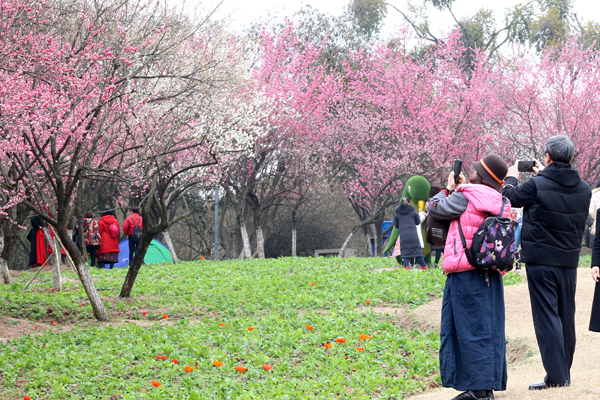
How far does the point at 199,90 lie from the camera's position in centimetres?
1095

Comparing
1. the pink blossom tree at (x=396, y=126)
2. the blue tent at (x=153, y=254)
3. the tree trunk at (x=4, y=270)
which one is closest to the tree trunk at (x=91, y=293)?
the tree trunk at (x=4, y=270)

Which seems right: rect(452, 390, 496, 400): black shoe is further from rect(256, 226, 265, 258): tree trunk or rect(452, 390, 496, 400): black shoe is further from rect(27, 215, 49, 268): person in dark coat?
rect(256, 226, 265, 258): tree trunk

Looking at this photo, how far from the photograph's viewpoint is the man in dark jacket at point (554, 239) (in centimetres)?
447

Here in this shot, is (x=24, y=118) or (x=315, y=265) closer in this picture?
(x=24, y=118)

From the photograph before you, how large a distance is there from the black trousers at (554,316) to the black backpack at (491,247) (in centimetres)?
54

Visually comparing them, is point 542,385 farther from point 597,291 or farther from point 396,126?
point 396,126

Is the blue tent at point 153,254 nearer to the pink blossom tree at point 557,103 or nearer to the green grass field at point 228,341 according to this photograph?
the green grass field at point 228,341

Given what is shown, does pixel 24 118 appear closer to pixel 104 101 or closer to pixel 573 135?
pixel 104 101

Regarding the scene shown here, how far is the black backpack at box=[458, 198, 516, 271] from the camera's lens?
4066 millimetres

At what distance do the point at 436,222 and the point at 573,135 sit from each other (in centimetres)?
1743

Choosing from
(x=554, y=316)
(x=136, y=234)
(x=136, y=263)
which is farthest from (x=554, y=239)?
(x=136, y=234)

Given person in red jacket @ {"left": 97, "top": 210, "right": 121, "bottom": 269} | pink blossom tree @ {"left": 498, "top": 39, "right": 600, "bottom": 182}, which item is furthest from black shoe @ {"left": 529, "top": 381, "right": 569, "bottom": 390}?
pink blossom tree @ {"left": 498, "top": 39, "right": 600, "bottom": 182}

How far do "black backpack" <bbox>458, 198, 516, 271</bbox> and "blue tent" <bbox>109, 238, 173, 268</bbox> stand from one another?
14704 millimetres

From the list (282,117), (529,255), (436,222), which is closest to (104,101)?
(436,222)
